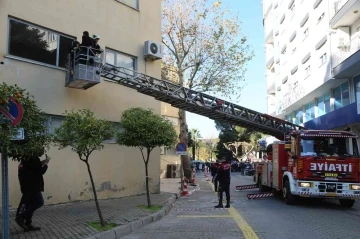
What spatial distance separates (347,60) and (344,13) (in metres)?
2.99

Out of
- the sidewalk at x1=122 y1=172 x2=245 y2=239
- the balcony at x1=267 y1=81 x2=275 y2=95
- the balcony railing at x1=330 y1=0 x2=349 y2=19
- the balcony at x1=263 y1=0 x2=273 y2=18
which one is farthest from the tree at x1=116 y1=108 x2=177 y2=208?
the balcony at x1=263 y1=0 x2=273 y2=18

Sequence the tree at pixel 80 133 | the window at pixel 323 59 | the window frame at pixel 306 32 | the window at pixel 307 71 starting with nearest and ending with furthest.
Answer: the tree at pixel 80 133 → the window at pixel 323 59 → the window at pixel 307 71 → the window frame at pixel 306 32

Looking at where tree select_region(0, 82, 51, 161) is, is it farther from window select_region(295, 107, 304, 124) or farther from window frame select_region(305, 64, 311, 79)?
window select_region(295, 107, 304, 124)

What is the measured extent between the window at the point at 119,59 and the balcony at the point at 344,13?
42.4 feet

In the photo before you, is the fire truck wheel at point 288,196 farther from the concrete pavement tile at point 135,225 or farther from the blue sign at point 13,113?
the blue sign at point 13,113

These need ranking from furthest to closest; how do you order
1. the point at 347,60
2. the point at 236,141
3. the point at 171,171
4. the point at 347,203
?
the point at 236,141 < the point at 171,171 < the point at 347,60 < the point at 347,203

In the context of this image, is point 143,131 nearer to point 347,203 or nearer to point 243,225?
point 243,225

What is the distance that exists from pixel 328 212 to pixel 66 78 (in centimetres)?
939

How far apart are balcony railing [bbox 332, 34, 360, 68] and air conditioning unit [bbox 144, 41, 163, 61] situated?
11211mm

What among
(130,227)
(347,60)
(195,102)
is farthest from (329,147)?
(347,60)

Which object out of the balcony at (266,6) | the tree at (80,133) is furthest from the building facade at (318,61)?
the tree at (80,133)

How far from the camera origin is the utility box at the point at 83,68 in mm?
11656

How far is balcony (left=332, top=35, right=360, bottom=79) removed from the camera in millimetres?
20047

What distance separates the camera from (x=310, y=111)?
30.7 m
